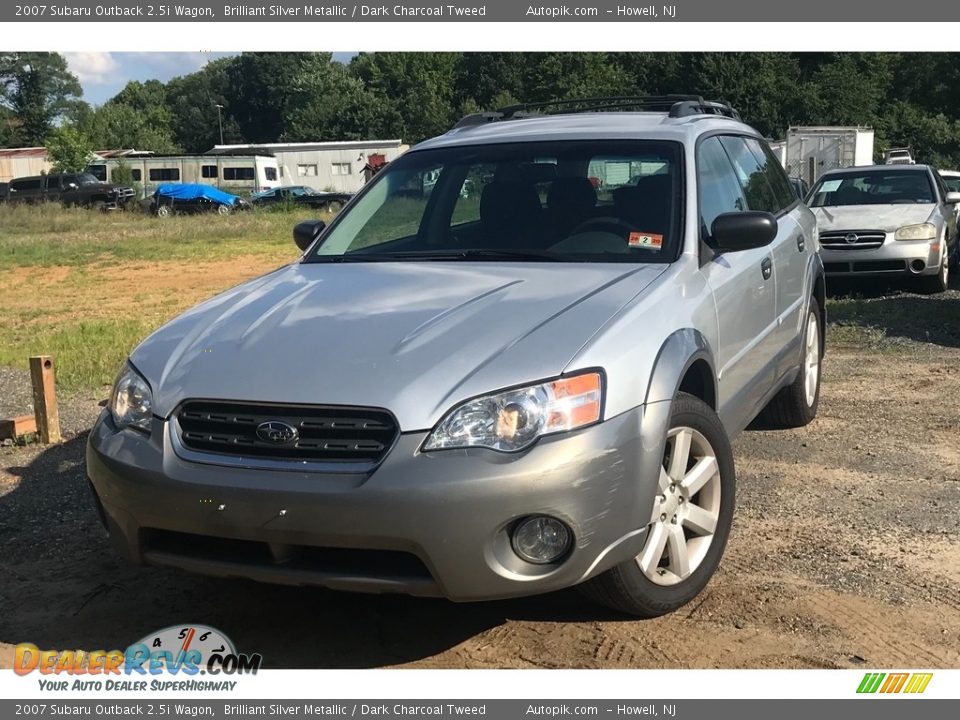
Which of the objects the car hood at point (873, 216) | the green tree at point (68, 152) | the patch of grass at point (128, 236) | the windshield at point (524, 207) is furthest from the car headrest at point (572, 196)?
the green tree at point (68, 152)

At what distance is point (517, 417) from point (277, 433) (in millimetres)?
715

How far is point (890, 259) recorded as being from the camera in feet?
38.5

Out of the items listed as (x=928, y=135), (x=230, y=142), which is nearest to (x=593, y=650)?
(x=928, y=135)

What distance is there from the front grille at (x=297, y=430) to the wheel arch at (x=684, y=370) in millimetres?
874

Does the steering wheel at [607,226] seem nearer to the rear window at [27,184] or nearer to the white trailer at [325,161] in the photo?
the rear window at [27,184]

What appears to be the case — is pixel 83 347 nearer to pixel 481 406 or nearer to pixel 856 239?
pixel 481 406

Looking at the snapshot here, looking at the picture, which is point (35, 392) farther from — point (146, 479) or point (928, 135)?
point (928, 135)

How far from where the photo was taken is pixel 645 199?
4.42m

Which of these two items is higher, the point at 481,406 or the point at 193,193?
the point at 481,406

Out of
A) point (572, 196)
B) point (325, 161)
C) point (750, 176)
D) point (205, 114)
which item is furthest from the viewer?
point (205, 114)

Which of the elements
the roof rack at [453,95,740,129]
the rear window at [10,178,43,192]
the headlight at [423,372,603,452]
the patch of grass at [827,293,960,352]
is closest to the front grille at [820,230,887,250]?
the patch of grass at [827,293,960,352]

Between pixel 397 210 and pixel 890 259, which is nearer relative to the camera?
pixel 397 210

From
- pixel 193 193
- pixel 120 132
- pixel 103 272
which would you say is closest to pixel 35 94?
pixel 120 132

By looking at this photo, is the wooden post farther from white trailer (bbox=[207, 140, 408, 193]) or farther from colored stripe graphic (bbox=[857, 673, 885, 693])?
white trailer (bbox=[207, 140, 408, 193])
